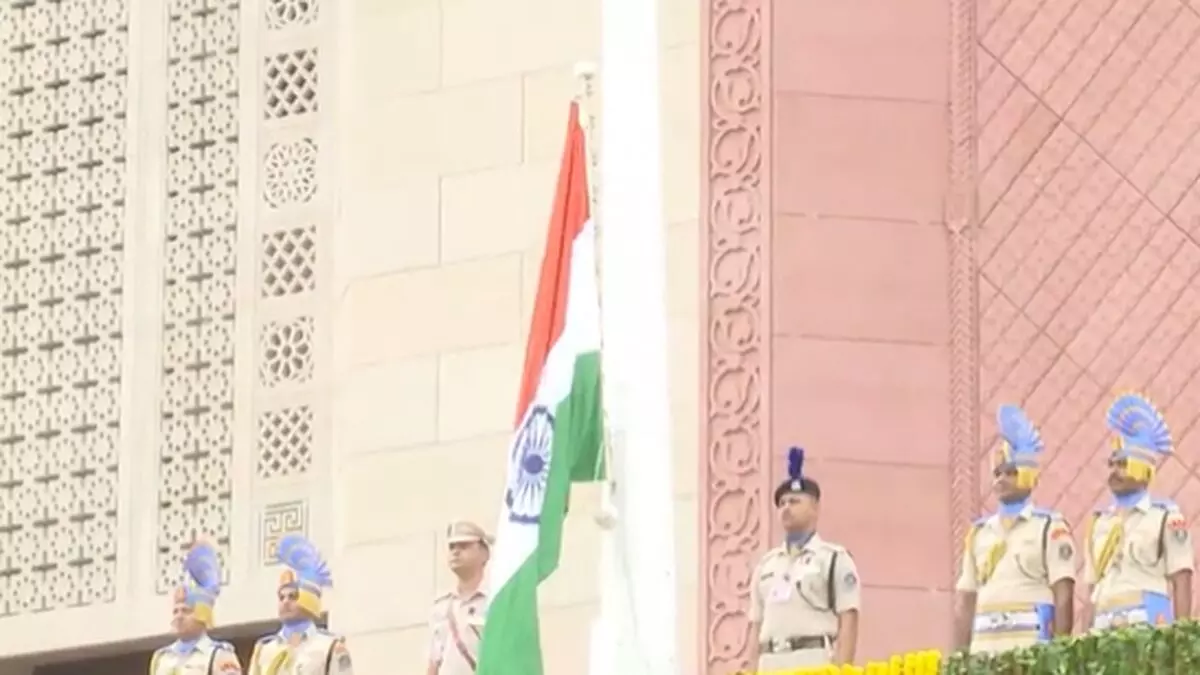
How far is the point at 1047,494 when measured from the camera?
601 inches

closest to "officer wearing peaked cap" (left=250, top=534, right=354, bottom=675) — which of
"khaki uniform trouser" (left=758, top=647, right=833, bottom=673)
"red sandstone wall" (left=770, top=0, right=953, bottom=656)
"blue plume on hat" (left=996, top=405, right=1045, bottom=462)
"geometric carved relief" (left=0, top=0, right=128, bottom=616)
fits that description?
"khaki uniform trouser" (left=758, top=647, right=833, bottom=673)

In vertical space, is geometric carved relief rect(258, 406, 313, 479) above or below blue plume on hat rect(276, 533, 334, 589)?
above

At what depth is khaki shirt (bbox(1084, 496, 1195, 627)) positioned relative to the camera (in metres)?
12.8

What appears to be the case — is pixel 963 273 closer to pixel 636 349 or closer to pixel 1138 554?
pixel 1138 554

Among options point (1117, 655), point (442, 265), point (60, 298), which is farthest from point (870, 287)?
point (60, 298)

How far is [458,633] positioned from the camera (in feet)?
45.5

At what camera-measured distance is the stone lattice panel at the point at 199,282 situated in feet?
56.3

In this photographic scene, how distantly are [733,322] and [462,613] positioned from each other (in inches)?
87.6

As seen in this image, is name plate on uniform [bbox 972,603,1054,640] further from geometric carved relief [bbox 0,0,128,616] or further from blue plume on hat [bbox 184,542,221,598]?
geometric carved relief [bbox 0,0,128,616]

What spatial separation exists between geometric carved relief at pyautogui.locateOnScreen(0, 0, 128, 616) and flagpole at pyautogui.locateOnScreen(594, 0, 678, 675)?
5.04m

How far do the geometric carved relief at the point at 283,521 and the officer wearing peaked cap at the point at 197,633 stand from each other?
84.3 inches

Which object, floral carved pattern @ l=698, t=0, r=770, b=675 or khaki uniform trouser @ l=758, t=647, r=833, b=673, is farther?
floral carved pattern @ l=698, t=0, r=770, b=675

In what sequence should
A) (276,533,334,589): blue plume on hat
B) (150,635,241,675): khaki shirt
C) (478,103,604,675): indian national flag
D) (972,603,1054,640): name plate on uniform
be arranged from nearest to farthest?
(478,103,604,675): indian national flag < (972,603,1054,640): name plate on uniform < (276,533,334,589): blue plume on hat < (150,635,241,675): khaki shirt

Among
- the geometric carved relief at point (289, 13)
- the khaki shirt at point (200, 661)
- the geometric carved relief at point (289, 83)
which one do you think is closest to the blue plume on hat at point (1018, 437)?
the khaki shirt at point (200, 661)
